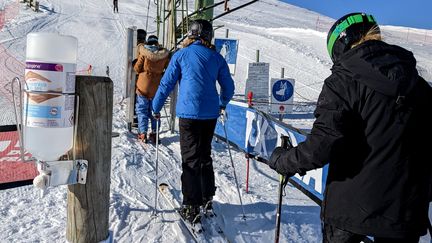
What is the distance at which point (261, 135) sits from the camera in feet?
19.9

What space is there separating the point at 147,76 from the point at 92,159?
496cm

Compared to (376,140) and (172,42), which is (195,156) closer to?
(376,140)

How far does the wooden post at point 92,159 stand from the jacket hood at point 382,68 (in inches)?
51.2

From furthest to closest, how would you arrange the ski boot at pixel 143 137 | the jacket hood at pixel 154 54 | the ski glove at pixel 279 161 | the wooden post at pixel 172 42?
the wooden post at pixel 172 42, the ski boot at pixel 143 137, the jacket hood at pixel 154 54, the ski glove at pixel 279 161

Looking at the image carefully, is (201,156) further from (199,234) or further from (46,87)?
(46,87)

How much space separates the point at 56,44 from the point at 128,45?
5.91m

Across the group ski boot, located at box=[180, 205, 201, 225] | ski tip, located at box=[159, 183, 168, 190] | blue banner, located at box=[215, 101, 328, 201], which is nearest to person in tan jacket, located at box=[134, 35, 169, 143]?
blue banner, located at box=[215, 101, 328, 201]

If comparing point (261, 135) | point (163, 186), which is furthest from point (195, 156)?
point (261, 135)

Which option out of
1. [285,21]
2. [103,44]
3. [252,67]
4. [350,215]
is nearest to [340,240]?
[350,215]

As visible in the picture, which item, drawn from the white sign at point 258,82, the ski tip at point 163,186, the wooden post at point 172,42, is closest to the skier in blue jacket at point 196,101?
the ski tip at point 163,186

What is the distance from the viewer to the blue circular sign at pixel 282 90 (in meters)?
9.66

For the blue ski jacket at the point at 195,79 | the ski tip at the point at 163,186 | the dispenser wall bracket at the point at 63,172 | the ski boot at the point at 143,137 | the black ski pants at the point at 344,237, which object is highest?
the blue ski jacket at the point at 195,79

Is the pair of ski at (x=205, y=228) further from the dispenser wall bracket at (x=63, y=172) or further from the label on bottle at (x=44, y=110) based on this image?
the label on bottle at (x=44, y=110)

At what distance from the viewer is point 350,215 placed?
7.27 feet
